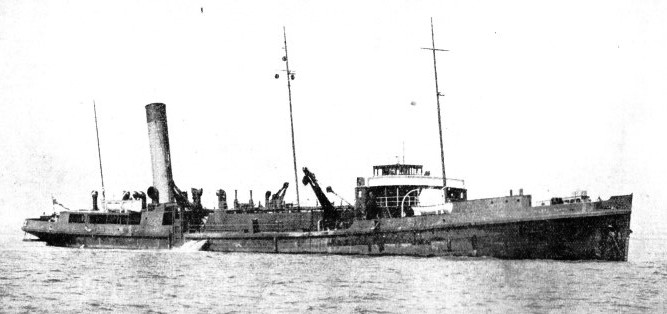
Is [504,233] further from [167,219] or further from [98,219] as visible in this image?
[98,219]

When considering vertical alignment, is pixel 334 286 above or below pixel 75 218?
below

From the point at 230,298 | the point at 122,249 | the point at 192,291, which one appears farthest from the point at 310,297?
the point at 122,249

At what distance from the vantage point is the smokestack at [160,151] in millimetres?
38281

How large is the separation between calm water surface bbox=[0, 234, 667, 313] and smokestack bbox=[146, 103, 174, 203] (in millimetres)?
9307

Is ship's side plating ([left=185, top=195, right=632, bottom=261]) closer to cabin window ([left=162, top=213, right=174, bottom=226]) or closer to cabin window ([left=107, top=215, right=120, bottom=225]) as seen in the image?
cabin window ([left=162, top=213, right=174, bottom=226])

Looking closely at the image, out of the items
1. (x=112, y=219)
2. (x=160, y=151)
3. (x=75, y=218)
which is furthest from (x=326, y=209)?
(x=75, y=218)

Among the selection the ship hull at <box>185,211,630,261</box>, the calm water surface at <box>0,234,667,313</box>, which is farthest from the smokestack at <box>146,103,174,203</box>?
the ship hull at <box>185,211,630,261</box>

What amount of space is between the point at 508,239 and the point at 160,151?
60.0ft

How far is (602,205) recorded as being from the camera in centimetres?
2531

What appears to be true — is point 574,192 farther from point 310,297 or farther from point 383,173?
point 310,297

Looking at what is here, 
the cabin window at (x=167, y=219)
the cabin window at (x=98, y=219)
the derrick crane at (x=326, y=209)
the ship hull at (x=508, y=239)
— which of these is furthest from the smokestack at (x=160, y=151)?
the ship hull at (x=508, y=239)

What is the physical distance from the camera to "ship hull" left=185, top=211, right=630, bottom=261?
25.7 metres

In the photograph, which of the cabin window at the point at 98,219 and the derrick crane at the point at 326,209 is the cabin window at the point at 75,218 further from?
the derrick crane at the point at 326,209

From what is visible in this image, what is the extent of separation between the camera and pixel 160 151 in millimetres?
38375
